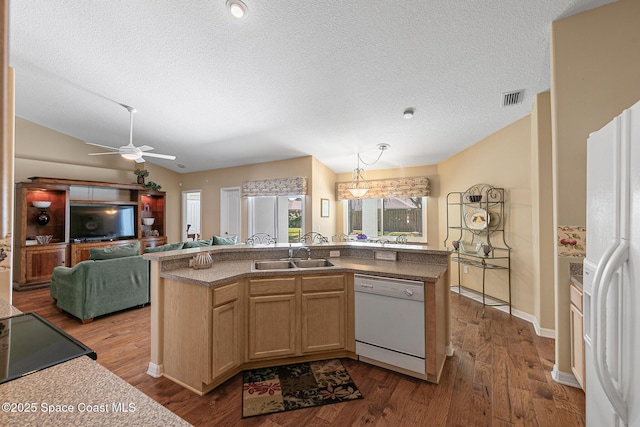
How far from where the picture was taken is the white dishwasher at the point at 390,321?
2111 millimetres

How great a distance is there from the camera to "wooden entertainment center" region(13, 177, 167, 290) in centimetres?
472

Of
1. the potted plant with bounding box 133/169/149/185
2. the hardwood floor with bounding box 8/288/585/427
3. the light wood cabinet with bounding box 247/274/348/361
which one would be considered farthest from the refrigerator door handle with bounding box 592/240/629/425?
the potted plant with bounding box 133/169/149/185

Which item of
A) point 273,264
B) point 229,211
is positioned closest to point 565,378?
point 273,264

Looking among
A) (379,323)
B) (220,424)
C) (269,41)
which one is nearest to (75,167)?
(269,41)

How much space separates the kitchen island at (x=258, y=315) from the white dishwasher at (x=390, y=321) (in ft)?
0.18

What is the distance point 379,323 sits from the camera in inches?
89.0

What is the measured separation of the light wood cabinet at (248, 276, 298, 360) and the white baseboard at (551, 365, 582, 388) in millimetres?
2173

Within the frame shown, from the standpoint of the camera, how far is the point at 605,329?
107 cm

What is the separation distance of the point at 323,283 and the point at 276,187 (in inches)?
148

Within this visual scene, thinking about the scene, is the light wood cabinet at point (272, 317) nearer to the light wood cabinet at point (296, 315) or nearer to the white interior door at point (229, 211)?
the light wood cabinet at point (296, 315)

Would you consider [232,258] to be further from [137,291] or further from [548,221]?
[548,221]

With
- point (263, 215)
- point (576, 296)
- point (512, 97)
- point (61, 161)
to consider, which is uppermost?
point (512, 97)

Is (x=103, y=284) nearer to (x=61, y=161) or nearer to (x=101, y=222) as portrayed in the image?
(x=101, y=222)

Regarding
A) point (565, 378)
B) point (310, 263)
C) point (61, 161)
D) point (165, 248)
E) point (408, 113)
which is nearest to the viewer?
point (565, 378)
